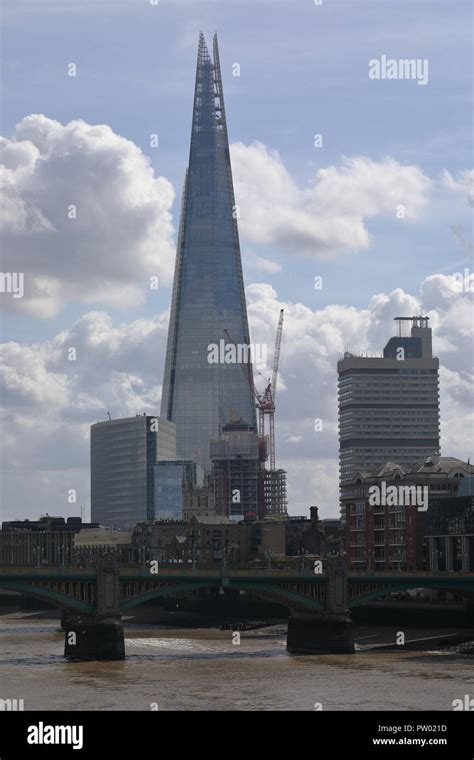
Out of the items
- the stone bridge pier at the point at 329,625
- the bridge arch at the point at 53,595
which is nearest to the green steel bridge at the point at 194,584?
the bridge arch at the point at 53,595

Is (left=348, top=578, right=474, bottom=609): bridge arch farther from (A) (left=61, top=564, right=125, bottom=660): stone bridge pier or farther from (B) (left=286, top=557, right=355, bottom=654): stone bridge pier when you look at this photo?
(A) (left=61, top=564, right=125, bottom=660): stone bridge pier

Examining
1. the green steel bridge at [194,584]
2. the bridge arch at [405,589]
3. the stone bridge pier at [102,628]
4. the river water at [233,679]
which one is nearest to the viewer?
the river water at [233,679]

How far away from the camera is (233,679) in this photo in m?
107

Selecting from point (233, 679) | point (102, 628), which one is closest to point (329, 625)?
point (102, 628)

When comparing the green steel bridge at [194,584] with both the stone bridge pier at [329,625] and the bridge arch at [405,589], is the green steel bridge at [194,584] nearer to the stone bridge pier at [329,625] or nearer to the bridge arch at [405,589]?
the bridge arch at [405,589]

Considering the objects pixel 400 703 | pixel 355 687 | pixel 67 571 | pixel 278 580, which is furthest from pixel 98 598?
pixel 400 703

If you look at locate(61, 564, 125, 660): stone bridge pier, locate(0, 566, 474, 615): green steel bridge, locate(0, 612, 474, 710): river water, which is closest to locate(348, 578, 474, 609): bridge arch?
locate(0, 566, 474, 615): green steel bridge

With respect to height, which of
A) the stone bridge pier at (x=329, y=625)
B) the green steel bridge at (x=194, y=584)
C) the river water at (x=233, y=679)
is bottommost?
the river water at (x=233, y=679)

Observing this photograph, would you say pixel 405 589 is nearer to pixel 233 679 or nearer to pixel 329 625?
pixel 329 625

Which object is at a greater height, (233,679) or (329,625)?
(329,625)

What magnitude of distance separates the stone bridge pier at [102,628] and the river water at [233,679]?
2.12 meters

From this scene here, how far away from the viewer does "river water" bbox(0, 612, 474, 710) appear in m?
92.5

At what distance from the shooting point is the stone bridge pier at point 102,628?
12412cm

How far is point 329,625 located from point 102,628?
837 inches
